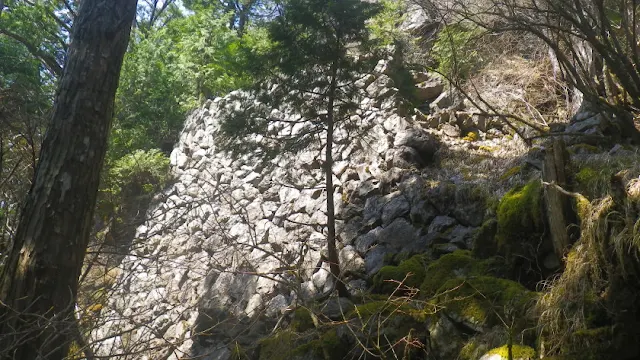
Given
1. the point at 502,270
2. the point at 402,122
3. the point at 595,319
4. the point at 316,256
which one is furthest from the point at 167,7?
the point at 595,319

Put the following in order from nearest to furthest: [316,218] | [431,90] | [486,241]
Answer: [486,241] → [316,218] → [431,90]

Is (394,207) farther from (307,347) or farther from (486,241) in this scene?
(307,347)

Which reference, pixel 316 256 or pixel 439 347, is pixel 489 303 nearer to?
pixel 439 347

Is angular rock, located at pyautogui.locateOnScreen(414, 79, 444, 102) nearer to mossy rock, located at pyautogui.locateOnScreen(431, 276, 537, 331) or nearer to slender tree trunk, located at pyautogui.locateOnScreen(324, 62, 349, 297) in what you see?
slender tree trunk, located at pyautogui.locateOnScreen(324, 62, 349, 297)

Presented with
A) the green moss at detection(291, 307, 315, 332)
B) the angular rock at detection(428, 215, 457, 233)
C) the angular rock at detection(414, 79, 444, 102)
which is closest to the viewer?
the green moss at detection(291, 307, 315, 332)

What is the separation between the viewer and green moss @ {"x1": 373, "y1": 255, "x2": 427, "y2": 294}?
534 centimetres

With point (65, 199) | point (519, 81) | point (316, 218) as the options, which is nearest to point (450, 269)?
point (316, 218)

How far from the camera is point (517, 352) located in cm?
329

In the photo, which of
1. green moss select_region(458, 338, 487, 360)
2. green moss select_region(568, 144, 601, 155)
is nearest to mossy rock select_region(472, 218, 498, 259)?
green moss select_region(458, 338, 487, 360)

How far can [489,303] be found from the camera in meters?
3.98

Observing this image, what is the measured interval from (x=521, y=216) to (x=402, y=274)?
1.47 metres

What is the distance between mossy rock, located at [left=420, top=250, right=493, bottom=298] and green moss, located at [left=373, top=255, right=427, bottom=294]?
146mm

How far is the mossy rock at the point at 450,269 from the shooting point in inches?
188

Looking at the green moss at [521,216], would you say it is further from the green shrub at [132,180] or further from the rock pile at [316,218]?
the green shrub at [132,180]
